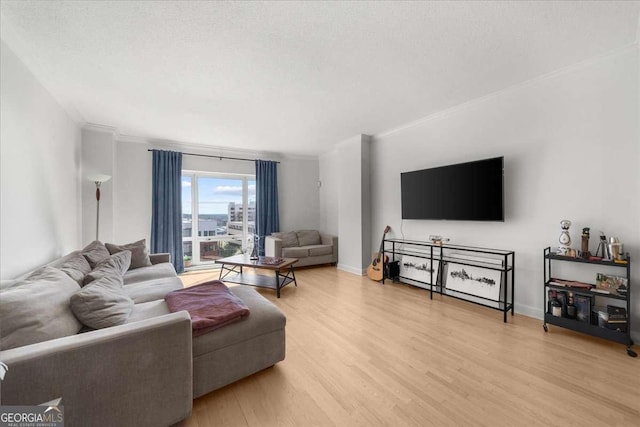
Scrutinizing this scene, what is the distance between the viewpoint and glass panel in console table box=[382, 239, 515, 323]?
276 centimetres

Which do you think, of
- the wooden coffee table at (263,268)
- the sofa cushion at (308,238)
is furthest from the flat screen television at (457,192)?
the sofa cushion at (308,238)

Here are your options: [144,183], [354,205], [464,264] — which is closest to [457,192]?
[464,264]

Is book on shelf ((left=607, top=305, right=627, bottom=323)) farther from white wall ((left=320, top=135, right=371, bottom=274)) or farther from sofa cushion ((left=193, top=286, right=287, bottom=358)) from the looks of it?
white wall ((left=320, top=135, right=371, bottom=274))

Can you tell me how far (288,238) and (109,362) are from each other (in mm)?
4238

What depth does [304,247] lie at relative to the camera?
5.23 meters

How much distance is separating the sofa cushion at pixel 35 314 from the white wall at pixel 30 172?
3.01 feet

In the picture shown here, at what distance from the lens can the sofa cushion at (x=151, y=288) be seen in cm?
223

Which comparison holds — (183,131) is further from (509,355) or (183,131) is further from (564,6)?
(509,355)

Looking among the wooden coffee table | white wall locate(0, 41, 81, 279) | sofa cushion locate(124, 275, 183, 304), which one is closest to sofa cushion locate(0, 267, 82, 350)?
sofa cushion locate(124, 275, 183, 304)

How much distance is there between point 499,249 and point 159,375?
3.38 meters

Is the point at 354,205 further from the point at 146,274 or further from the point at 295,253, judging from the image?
the point at 146,274

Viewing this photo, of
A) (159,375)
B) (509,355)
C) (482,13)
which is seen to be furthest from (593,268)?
(159,375)

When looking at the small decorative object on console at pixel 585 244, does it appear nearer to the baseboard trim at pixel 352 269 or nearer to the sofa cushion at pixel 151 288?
the baseboard trim at pixel 352 269

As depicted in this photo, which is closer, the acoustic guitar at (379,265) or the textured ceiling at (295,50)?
the textured ceiling at (295,50)
